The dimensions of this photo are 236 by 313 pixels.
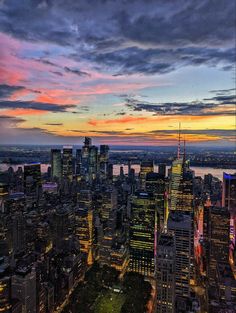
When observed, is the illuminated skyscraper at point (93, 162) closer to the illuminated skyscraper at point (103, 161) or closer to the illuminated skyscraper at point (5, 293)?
the illuminated skyscraper at point (103, 161)

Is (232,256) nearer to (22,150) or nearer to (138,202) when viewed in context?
(138,202)

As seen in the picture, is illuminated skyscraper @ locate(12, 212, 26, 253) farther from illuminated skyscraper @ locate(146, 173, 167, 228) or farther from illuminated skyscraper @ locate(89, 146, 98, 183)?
illuminated skyscraper @ locate(89, 146, 98, 183)

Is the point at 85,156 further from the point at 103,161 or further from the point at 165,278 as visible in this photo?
the point at 165,278

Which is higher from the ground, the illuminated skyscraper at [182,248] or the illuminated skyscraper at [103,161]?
the illuminated skyscraper at [103,161]

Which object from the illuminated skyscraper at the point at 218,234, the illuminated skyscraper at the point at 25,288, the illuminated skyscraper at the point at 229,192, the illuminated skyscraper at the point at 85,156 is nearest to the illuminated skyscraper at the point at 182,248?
the illuminated skyscraper at the point at 218,234

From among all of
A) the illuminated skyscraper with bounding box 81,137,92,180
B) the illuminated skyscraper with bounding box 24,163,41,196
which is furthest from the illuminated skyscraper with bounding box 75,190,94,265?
the illuminated skyscraper with bounding box 81,137,92,180

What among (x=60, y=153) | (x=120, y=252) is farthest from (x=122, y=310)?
(x=60, y=153)

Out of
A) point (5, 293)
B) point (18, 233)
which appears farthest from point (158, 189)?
point (5, 293)
